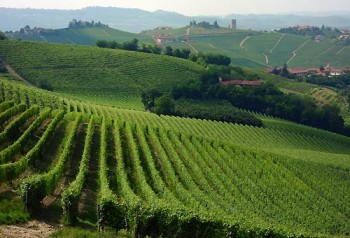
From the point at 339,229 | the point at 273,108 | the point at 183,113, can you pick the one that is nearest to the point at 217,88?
the point at 273,108

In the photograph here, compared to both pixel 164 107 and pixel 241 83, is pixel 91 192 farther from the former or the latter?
pixel 241 83

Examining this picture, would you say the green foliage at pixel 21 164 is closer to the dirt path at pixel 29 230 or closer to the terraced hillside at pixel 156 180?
the terraced hillside at pixel 156 180

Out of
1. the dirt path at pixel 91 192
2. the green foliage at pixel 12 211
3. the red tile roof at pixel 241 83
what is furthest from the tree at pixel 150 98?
the green foliage at pixel 12 211

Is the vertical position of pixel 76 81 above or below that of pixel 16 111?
below

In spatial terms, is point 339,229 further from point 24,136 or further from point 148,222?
point 24,136

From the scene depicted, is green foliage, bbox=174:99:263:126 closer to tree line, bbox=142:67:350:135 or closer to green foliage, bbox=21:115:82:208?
tree line, bbox=142:67:350:135

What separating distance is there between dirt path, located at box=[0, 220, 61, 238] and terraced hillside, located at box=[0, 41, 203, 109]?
302 feet

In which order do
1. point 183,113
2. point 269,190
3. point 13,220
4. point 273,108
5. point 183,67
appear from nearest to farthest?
1. point 13,220
2. point 269,190
3. point 183,113
4. point 273,108
5. point 183,67

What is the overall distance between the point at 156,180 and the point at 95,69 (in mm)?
104945

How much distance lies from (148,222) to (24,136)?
17292 mm

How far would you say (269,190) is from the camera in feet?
150

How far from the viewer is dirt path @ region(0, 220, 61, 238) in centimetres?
2148

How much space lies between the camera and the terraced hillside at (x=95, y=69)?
124m

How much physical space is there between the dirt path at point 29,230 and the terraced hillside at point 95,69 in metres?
92.2
